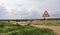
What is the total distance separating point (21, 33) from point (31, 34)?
775mm

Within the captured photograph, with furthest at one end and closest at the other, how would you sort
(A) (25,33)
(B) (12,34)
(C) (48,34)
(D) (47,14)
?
(D) (47,14)
(C) (48,34)
(A) (25,33)
(B) (12,34)

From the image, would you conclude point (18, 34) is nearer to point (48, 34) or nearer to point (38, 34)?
point (38, 34)

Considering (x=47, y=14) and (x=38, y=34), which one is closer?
(x=38, y=34)

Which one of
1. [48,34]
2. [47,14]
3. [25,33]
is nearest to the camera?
[25,33]

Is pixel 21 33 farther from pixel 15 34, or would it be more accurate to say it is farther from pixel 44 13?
pixel 44 13

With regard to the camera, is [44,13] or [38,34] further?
[44,13]

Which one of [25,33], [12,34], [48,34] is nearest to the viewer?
[12,34]

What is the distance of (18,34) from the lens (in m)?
14.6

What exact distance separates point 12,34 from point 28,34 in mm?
1443

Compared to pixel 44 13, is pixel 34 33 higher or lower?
lower

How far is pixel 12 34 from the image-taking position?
46.7 ft

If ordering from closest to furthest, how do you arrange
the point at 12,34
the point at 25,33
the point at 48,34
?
the point at 12,34
the point at 25,33
the point at 48,34

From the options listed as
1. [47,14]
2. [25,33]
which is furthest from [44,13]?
[25,33]

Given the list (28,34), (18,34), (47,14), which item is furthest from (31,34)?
(47,14)
